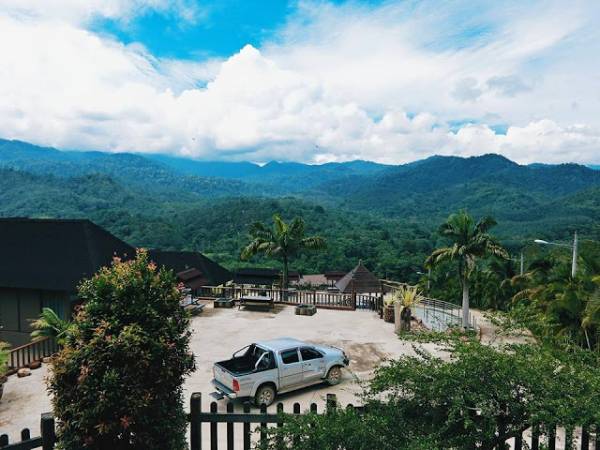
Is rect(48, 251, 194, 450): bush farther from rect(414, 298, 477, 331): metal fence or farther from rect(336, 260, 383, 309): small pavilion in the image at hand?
rect(336, 260, 383, 309): small pavilion

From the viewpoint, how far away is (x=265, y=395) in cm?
941

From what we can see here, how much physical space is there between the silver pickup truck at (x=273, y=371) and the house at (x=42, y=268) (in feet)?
26.7

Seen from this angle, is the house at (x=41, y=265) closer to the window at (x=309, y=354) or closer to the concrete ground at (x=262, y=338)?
the concrete ground at (x=262, y=338)

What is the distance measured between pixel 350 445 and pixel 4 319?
16.3 metres

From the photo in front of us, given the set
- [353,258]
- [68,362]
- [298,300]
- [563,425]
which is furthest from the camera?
[353,258]

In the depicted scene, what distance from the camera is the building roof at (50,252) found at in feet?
48.6

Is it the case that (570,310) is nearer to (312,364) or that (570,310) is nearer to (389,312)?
(389,312)

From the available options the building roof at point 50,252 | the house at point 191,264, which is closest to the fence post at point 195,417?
the building roof at point 50,252

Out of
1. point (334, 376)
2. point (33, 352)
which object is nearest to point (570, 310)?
point (334, 376)

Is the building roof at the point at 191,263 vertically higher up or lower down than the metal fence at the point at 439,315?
higher up

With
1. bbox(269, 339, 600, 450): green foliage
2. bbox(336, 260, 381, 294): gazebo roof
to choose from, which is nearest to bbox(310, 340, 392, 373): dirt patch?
bbox(336, 260, 381, 294): gazebo roof

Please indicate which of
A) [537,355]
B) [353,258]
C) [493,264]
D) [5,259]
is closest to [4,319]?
[5,259]

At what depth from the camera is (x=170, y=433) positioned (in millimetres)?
5105

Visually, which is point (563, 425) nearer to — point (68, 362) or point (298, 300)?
point (68, 362)
